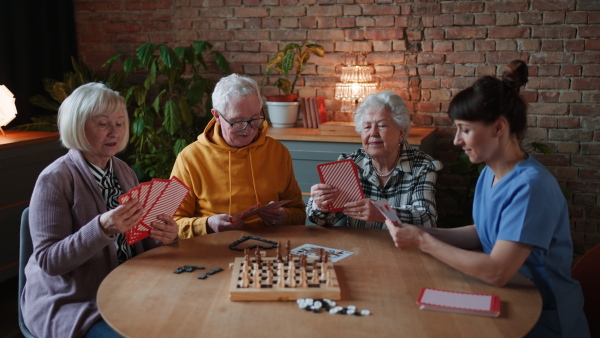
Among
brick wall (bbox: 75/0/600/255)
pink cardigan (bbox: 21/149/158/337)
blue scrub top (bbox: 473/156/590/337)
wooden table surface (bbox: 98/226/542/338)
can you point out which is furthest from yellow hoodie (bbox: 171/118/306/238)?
brick wall (bbox: 75/0/600/255)

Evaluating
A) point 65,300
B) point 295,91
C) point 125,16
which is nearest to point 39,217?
point 65,300

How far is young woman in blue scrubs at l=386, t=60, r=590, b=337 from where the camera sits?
6.04ft

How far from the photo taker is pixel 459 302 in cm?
174

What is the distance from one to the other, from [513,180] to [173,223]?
50.9 inches

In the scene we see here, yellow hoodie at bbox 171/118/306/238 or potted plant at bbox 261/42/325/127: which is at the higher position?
potted plant at bbox 261/42/325/127

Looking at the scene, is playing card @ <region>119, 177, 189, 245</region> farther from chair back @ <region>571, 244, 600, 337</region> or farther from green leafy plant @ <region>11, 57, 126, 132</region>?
green leafy plant @ <region>11, 57, 126, 132</region>

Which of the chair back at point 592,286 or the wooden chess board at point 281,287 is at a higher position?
the wooden chess board at point 281,287

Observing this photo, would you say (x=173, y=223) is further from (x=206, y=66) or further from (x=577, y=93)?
(x=577, y=93)

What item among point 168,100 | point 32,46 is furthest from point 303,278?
point 32,46

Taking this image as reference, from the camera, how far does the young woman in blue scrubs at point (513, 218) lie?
72.5 inches

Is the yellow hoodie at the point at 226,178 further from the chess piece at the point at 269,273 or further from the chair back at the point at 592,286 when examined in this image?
the chair back at the point at 592,286

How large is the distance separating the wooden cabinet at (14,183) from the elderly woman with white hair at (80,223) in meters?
1.86

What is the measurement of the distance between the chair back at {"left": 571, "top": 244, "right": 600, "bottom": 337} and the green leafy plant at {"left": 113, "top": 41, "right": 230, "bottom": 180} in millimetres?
3201

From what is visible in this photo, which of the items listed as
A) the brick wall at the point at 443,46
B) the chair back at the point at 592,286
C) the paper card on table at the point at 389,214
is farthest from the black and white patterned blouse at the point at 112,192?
the brick wall at the point at 443,46
